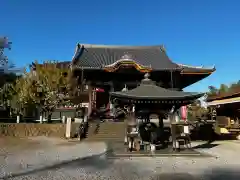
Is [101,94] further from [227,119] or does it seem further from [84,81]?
[227,119]

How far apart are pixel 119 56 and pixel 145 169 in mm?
21938

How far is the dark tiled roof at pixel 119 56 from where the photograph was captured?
81.8ft

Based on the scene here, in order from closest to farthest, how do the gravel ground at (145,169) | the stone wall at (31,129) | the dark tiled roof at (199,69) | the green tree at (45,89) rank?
the gravel ground at (145,169) → the stone wall at (31,129) → the green tree at (45,89) → the dark tiled roof at (199,69)

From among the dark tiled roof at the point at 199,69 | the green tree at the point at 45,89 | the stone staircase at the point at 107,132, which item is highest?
the dark tiled roof at the point at 199,69

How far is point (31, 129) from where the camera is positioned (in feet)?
61.7

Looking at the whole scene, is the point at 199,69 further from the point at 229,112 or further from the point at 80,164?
the point at 80,164

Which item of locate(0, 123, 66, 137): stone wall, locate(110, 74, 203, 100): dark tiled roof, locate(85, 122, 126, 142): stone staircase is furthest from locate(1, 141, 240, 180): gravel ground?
locate(0, 123, 66, 137): stone wall

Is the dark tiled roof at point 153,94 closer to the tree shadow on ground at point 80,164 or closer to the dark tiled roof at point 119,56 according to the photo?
the tree shadow on ground at point 80,164

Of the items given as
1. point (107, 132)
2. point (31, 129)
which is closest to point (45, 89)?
point (31, 129)

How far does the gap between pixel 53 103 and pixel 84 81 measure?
4.63 m

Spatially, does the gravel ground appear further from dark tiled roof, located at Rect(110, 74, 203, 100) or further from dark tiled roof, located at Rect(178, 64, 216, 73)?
dark tiled roof, located at Rect(178, 64, 216, 73)

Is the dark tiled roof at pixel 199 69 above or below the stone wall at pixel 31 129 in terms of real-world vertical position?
above

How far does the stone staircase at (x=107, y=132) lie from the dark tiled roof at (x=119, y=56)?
6.97 meters

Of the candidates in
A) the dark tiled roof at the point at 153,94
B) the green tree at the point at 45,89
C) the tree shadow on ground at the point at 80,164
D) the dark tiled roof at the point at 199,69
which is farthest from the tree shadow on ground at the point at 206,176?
the dark tiled roof at the point at 199,69
